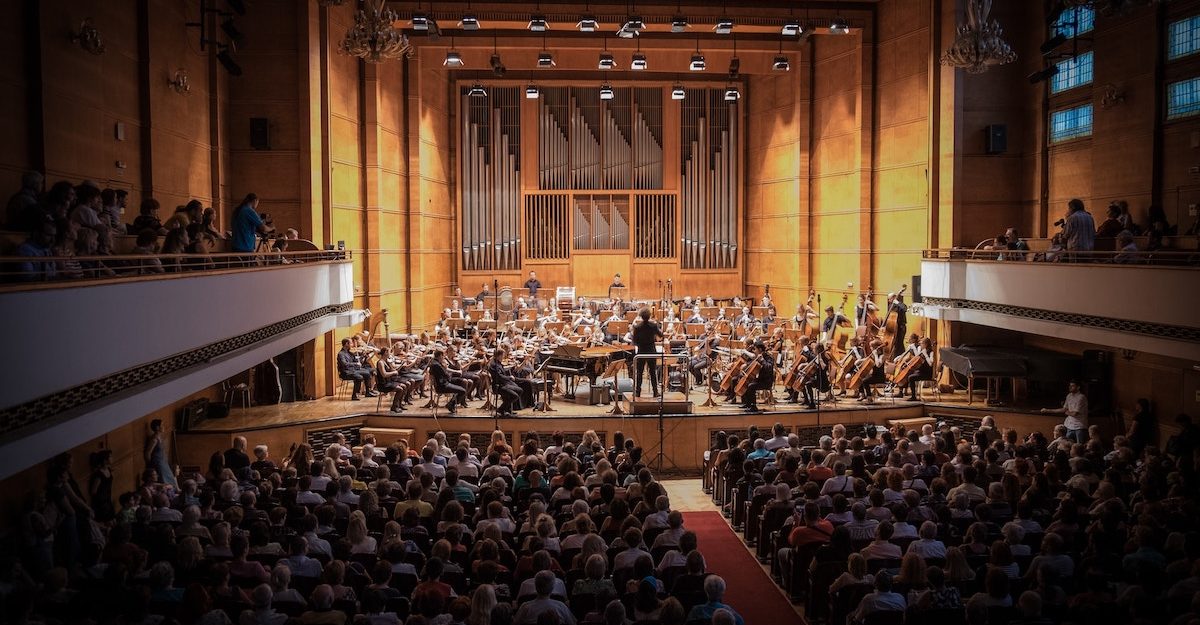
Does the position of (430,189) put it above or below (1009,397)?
above

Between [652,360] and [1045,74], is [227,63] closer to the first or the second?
[652,360]

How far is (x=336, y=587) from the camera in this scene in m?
6.04

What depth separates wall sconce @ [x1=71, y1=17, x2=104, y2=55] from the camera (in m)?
10.3

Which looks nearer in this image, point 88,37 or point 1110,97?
point 88,37

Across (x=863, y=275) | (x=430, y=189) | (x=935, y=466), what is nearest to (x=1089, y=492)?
(x=935, y=466)

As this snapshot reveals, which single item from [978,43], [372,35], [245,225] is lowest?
[245,225]

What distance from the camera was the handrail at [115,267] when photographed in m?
6.36

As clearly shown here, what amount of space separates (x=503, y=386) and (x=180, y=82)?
6.09 meters

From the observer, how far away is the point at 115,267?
24.9 ft

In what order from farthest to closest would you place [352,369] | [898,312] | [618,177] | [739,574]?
1. [618,177]
2. [898,312]
3. [352,369]
4. [739,574]

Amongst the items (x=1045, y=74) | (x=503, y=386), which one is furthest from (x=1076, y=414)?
(x=503, y=386)

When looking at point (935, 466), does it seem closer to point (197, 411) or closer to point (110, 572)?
point (110, 572)

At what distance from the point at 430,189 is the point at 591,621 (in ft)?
53.1

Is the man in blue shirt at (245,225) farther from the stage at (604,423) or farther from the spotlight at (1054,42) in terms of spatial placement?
the spotlight at (1054,42)
